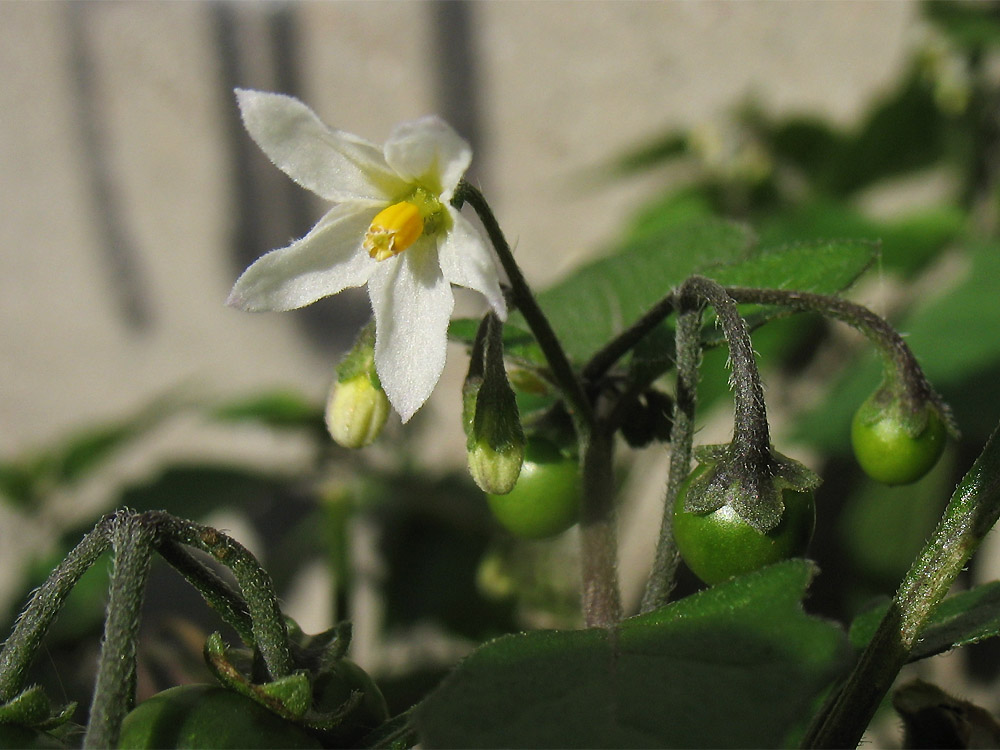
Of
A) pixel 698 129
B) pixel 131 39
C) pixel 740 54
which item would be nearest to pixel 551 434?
pixel 698 129

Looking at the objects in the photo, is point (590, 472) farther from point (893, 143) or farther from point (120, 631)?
point (893, 143)

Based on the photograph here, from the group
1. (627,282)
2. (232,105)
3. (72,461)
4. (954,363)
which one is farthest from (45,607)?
(232,105)

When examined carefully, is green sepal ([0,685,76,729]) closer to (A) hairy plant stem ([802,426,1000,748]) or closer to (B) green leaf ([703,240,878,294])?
(A) hairy plant stem ([802,426,1000,748])

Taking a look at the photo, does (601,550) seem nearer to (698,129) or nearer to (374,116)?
(698,129)

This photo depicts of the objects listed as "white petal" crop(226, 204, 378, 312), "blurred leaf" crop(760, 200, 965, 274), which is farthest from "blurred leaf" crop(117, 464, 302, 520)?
"white petal" crop(226, 204, 378, 312)

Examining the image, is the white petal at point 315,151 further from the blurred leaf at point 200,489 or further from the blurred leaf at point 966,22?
the blurred leaf at point 966,22

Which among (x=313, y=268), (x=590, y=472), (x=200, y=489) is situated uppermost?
(x=313, y=268)

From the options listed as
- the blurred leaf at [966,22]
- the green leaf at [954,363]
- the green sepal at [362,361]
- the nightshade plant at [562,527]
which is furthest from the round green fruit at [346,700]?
the blurred leaf at [966,22]

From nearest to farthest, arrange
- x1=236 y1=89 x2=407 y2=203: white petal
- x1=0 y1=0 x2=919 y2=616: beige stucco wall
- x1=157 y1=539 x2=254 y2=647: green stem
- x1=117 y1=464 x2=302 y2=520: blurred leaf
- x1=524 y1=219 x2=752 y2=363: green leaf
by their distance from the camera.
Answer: x1=157 y1=539 x2=254 y2=647: green stem < x1=236 y1=89 x2=407 y2=203: white petal < x1=524 y1=219 x2=752 y2=363: green leaf < x1=117 y1=464 x2=302 y2=520: blurred leaf < x1=0 y1=0 x2=919 y2=616: beige stucco wall
